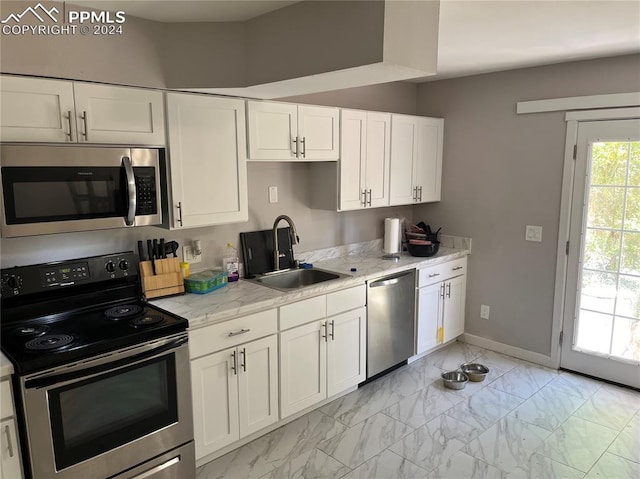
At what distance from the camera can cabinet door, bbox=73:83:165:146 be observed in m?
2.20

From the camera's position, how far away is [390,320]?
3.58 m

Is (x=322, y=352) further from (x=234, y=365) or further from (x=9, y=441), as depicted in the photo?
(x=9, y=441)

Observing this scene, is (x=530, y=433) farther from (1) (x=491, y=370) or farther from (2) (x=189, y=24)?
(2) (x=189, y=24)

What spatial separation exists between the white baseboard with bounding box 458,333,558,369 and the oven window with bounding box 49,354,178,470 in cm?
296

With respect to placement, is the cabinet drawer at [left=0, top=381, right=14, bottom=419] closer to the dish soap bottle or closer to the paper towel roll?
the dish soap bottle

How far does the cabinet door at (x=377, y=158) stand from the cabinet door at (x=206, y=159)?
1.18 m

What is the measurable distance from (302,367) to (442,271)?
1.64 meters

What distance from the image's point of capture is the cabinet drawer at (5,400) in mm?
1841

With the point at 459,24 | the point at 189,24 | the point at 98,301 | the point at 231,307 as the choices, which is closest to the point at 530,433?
the point at 231,307

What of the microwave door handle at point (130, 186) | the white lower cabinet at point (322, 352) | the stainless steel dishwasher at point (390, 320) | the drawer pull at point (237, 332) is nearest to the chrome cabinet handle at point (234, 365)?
the drawer pull at point (237, 332)

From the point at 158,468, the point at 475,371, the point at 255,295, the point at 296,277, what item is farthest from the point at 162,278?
the point at 475,371

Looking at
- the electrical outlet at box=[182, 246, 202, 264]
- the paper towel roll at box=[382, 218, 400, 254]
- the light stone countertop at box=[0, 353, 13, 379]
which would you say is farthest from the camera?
the paper towel roll at box=[382, 218, 400, 254]

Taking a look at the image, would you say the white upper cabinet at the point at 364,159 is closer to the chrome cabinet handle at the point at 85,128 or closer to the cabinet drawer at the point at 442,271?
the cabinet drawer at the point at 442,271

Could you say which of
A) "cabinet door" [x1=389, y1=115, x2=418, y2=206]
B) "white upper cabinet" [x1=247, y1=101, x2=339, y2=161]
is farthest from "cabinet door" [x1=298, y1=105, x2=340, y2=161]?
"cabinet door" [x1=389, y1=115, x2=418, y2=206]
